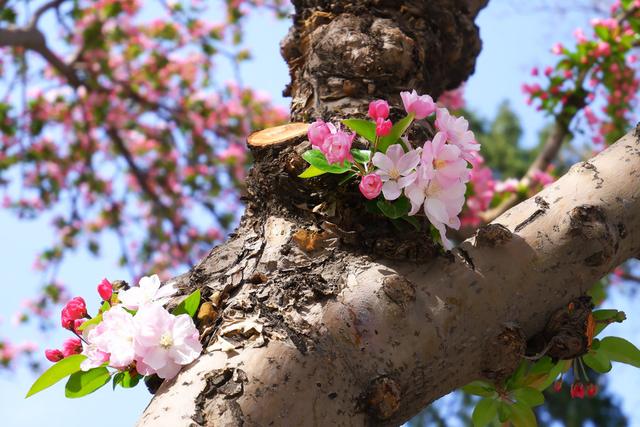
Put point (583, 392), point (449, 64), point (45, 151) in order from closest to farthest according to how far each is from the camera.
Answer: point (583, 392), point (449, 64), point (45, 151)

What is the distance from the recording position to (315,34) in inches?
61.0

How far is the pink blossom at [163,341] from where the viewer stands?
102 cm

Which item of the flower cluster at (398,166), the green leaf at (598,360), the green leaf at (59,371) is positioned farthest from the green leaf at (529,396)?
the green leaf at (59,371)

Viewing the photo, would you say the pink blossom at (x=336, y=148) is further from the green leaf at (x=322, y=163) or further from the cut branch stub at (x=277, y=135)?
the cut branch stub at (x=277, y=135)

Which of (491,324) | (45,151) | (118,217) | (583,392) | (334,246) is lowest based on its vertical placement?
(118,217)

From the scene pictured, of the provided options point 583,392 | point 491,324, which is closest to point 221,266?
point 491,324

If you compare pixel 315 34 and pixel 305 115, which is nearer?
pixel 305 115

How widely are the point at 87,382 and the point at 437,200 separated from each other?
601 millimetres

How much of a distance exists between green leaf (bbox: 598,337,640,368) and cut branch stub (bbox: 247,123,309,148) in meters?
0.67

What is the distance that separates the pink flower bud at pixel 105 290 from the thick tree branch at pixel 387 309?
11 centimetres

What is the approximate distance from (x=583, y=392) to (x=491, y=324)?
418mm

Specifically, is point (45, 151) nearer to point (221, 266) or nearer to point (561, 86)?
point (561, 86)

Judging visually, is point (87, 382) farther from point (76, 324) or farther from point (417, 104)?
point (417, 104)

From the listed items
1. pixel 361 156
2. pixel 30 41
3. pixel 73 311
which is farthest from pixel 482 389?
pixel 30 41
